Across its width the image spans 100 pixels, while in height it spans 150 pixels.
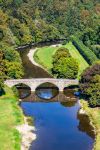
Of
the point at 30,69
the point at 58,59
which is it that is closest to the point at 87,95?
the point at 58,59

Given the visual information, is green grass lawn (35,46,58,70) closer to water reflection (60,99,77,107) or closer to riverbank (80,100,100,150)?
water reflection (60,99,77,107)

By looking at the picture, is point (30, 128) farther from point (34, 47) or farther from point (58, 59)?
point (34, 47)

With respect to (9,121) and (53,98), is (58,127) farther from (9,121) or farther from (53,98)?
(53,98)

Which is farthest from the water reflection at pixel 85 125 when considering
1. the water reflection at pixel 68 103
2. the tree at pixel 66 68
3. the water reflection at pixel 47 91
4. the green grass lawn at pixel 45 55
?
the green grass lawn at pixel 45 55

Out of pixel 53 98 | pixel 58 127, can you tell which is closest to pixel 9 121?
pixel 58 127

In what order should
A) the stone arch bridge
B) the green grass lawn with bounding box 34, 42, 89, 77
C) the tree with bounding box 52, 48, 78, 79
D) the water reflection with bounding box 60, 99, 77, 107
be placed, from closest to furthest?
1. the water reflection with bounding box 60, 99, 77, 107
2. the stone arch bridge
3. the tree with bounding box 52, 48, 78, 79
4. the green grass lawn with bounding box 34, 42, 89, 77

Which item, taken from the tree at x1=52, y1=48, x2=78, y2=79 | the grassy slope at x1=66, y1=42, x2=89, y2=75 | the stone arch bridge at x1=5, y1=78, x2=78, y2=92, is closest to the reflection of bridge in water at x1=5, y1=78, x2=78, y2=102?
the stone arch bridge at x1=5, y1=78, x2=78, y2=92

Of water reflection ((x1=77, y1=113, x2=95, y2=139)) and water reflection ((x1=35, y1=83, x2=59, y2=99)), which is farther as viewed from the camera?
water reflection ((x1=35, y1=83, x2=59, y2=99))
